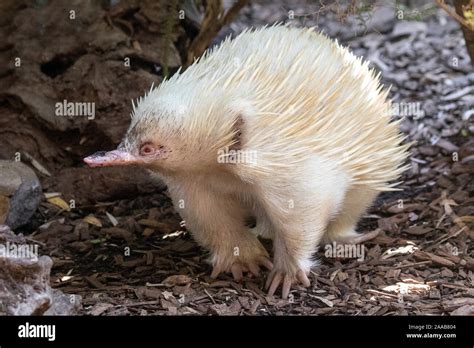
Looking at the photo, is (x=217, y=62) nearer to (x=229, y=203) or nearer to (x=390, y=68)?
(x=229, y=203)

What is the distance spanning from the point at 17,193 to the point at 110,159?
1.72m

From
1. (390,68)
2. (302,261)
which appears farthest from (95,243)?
(390,68)

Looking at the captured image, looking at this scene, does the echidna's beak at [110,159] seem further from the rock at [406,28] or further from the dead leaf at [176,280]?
the rock at [406,28]

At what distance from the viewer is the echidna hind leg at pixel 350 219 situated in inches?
224

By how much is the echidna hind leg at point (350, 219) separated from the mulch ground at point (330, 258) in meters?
0.12

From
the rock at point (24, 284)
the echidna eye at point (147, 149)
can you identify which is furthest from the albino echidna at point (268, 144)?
the rock at point (24, 284)

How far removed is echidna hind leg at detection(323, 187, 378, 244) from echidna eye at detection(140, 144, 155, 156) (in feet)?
4.96

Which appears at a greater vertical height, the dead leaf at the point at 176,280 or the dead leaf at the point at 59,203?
the dead leaf at the point at 59,203

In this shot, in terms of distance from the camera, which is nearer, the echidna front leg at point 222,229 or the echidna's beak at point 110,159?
the echidna's beak at point 110,159

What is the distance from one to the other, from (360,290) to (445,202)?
1.38 m

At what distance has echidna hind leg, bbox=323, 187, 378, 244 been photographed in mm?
5684

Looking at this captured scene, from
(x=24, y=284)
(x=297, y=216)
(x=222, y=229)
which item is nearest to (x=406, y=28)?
(x=222, y=229)

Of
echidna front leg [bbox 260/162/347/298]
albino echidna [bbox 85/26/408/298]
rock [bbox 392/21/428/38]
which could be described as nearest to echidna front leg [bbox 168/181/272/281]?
albino echidna [bbox 85/26/408/298]

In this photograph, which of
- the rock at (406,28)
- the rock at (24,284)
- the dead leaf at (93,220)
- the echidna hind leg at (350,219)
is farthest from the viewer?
the rock at (406,28)
